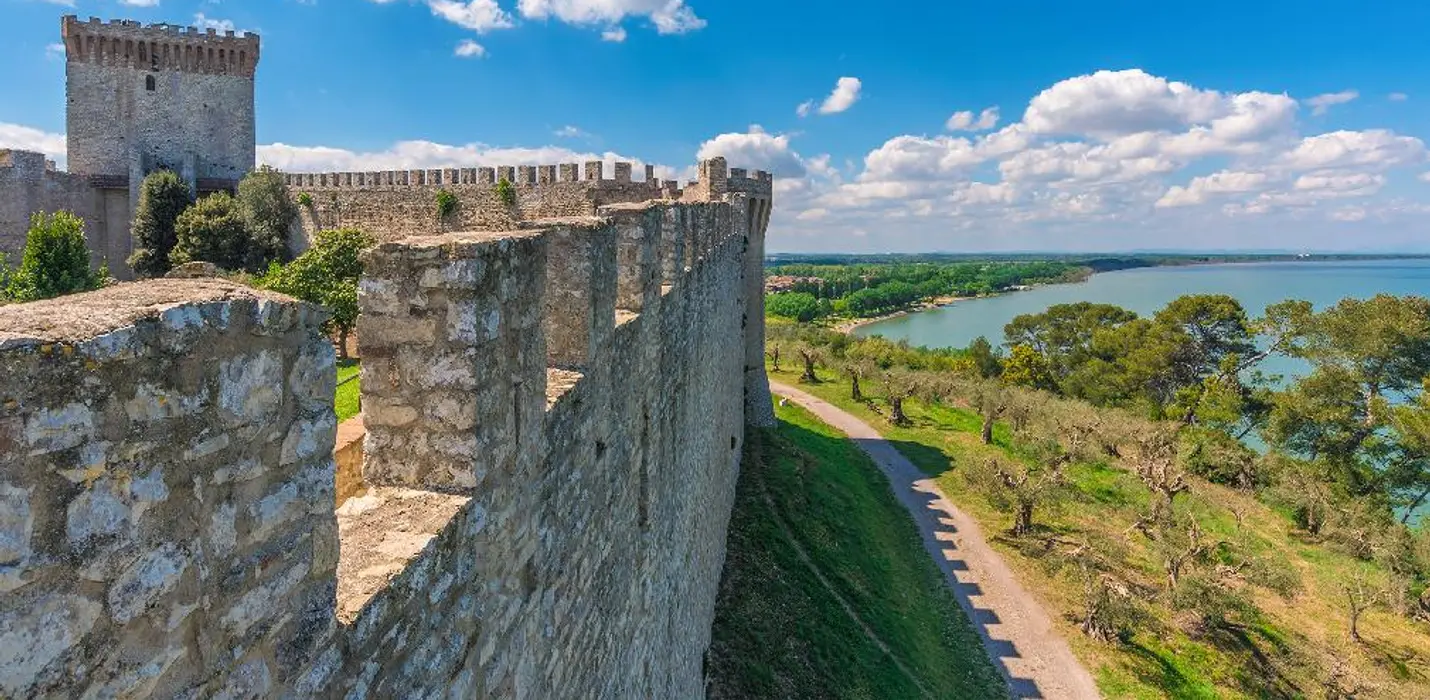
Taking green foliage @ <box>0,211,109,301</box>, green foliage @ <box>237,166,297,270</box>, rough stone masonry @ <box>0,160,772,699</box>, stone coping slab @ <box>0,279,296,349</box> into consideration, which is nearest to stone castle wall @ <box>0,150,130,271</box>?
green foliage @ <box>237,166,297,270</box>

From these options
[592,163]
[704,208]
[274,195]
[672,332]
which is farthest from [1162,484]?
[274,195]

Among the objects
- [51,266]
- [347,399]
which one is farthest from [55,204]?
[347,399]

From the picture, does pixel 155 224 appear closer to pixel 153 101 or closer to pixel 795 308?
pixel 153 101

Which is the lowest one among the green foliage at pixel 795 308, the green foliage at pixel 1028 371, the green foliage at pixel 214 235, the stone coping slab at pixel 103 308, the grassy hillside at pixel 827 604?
the grassy hillside at pixel 827 604

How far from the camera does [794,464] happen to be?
760 inches

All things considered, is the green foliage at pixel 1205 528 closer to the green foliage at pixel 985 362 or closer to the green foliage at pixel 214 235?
the green foliage at pixel 985 362

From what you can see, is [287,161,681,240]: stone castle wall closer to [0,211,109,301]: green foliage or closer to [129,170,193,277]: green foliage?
[129,170,193,277]: green foliage

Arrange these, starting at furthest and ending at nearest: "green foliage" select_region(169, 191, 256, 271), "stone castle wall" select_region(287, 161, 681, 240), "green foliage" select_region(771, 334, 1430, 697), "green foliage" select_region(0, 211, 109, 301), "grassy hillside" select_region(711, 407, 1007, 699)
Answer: "green foliage" select_region(169, 191, 256, 271)
"stone castle wall" select_region(287, 161, 681, 240)
"green foliage" select_region(771, 334, 1430, 697)
"green foliage" select_region(0, 211, 109, 301)
"grassy hillside" select_region(711, 407, 1007, 699)

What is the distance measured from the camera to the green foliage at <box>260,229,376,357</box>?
16.3m

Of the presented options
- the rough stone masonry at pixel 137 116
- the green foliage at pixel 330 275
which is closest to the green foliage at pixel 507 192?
the green foliage at pixel 330 275

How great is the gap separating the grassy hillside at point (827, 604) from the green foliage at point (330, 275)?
28.6 ft

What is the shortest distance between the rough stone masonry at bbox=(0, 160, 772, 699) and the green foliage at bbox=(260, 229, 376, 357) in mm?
12940

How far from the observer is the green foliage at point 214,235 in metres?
21.5

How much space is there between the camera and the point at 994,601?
16328 millimetres
